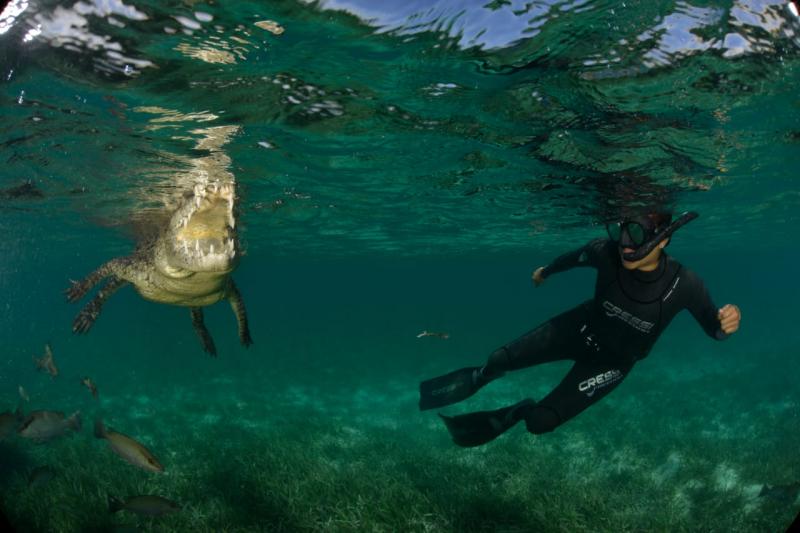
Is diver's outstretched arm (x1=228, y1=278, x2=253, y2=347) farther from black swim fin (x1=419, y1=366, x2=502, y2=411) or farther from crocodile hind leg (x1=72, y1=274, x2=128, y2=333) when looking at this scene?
black swim fin (x1=419, y1=366, x2=502, y2=411)

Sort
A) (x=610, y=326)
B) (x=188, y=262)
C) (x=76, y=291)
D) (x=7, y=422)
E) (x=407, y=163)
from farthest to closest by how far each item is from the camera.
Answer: (x=407, y=163), (x=76, y=291), (x=610, y=326), (x=7, y=422), (x=188, y=262)

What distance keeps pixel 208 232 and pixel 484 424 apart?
527 centimetres

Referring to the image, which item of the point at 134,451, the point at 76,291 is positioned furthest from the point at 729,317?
the point at 76,291

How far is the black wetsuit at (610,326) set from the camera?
6.96 m

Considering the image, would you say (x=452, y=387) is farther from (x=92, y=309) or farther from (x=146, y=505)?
(x=92, y=309)

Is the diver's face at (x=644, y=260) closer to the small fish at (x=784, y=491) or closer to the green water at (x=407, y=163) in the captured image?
the green water at (x=407, y=163)

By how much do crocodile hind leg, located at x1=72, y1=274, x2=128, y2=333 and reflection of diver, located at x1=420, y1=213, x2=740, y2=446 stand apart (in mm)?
6867

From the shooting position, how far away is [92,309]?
855cm

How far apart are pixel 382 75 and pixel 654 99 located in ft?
15.9

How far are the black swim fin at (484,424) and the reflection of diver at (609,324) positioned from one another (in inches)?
0.6

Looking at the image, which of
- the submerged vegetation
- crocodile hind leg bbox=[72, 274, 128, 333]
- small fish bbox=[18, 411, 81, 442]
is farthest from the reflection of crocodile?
the submerged vegetation

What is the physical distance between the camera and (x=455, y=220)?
893 inches

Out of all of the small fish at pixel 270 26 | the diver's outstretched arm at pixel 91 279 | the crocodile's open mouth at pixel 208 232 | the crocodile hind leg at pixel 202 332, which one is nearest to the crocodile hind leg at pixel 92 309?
the diver's outstretched arm at pixel 91 279

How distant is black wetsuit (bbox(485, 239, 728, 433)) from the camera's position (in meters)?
6.96
